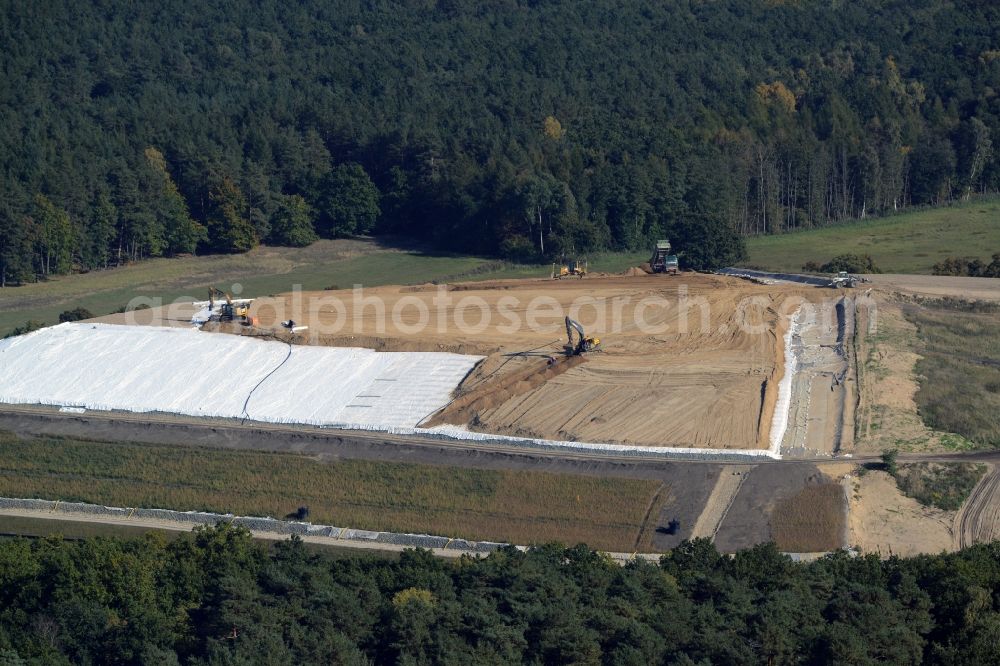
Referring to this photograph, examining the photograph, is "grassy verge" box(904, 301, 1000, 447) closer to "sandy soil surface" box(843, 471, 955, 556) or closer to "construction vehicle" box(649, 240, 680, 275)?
"sandy soil surface" box(843, 471, 955, 556)

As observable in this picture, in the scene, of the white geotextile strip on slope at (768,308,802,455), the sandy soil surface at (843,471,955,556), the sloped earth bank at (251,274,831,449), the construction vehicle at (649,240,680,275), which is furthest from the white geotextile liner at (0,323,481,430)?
the sandy soil surface at (843,471,955,556)

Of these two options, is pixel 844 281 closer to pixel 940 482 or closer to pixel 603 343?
pixel 603 343

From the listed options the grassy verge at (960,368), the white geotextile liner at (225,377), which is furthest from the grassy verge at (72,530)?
the grassy verge at (960,368)

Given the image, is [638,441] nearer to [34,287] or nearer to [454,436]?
[454,436]

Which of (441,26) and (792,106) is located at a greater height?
(441,26)

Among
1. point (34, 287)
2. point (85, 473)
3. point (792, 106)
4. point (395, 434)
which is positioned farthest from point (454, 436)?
point (792, 106)

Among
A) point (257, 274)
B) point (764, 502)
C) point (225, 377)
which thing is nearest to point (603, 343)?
point (764, 502)
